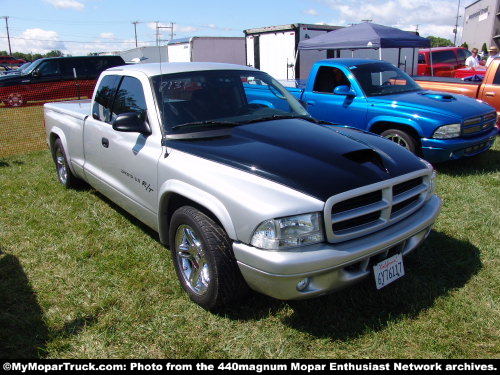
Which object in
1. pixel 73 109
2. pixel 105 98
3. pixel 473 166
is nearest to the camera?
pixel 105 98

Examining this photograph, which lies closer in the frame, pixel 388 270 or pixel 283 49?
pixel 388 270

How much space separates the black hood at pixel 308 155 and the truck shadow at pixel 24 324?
153 centimetres

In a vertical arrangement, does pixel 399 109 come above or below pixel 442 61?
below

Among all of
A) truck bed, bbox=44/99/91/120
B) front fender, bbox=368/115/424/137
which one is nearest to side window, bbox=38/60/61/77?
truck bed, bbox=44/99/91/120

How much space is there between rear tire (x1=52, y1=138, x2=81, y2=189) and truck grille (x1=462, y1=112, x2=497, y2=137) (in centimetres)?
550

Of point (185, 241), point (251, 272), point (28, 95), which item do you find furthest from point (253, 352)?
point (28, 95)

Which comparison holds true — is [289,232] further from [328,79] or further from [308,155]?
[328,79]

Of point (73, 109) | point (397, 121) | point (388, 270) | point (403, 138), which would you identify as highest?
point (73, 109)

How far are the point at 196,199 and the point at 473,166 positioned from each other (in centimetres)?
530

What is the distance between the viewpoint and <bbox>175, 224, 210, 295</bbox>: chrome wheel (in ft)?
9.84

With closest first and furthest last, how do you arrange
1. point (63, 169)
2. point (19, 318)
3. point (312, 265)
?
point (312, 265), point (19, 318), point (63, 169)

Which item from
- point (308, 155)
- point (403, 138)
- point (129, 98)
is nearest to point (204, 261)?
point (308, 155)

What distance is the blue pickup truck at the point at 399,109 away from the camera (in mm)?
5801

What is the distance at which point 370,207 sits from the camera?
2688 mm
